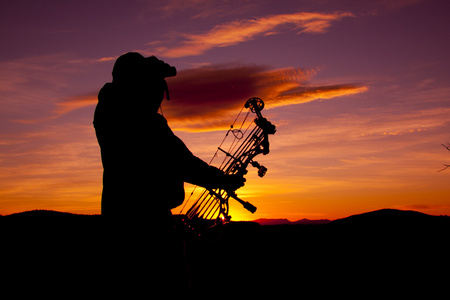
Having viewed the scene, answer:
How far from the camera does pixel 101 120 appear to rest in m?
3.52

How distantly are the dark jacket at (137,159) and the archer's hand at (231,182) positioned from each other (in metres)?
0.45

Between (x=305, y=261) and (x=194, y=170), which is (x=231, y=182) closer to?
(x=194, y=170)

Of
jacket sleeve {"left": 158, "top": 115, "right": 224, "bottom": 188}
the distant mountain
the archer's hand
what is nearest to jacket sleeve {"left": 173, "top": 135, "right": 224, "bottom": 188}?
jacket sleeve {"left": 158, "top": 115, "right": 224, "bottom": 188}

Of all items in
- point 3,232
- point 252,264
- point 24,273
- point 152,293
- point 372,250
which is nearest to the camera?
point 152,293

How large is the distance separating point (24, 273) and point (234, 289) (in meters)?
13.6

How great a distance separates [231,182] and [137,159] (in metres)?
1.09

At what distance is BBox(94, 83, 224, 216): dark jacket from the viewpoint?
10.9ft

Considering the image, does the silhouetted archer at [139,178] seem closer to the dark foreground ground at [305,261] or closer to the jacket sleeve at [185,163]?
the jacket sleeve at [185,163]

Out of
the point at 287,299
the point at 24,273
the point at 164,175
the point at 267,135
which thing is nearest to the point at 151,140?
Result: the point at 164,175

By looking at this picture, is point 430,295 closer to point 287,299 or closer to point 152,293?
point 287,299

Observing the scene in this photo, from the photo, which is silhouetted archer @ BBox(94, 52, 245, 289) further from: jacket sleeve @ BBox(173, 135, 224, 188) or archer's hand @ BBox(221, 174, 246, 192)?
archer's hand @ BBox(221, 174, 246, 192)

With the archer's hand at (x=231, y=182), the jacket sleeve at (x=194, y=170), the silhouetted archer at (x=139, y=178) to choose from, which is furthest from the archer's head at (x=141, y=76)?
the archer's hand at (x=231, y=182)

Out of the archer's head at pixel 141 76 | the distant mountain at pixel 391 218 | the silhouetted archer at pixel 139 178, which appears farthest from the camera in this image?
the distant mountain at pixel 391 218

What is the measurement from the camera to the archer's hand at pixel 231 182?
12.8 feet
